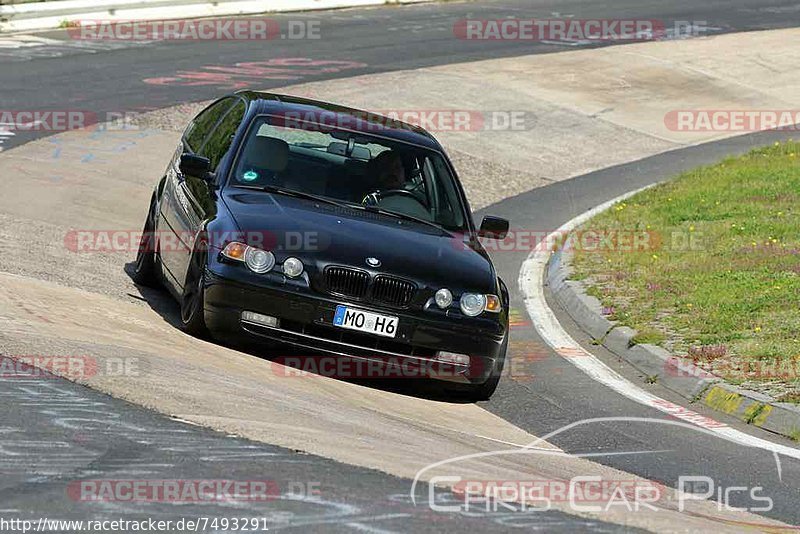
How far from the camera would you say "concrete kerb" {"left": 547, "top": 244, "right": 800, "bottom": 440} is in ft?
29.8

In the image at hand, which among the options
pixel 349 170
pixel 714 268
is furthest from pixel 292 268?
pixel 714 268

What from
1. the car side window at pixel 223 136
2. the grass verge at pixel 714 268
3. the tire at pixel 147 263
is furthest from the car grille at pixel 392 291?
the tire at pixel 147 263

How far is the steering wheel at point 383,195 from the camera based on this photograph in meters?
10.1

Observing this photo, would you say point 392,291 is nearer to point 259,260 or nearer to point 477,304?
point 477,304

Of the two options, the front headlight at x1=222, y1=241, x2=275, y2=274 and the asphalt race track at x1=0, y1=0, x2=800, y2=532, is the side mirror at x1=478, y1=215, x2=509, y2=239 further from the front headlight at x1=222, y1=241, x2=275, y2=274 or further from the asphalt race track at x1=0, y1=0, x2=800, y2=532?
the front headlight at x1=222, y1=241, x2=275, y2=274

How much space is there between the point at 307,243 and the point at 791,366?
11.4 feet

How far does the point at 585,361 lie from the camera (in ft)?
35.9

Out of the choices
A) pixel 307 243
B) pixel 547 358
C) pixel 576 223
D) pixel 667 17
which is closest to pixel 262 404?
pixel 307 243

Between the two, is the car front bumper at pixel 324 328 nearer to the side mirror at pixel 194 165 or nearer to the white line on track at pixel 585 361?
the side mirror at pixel 194 165

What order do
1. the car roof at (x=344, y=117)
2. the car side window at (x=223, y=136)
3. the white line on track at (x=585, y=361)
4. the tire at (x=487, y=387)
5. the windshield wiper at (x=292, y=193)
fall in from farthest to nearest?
the car roof at (x=344, y=117), the car side window at (x=223, y=136), the windshield wiper at (x=292, y=193), the tire at (x=487, y=387), the white line on track at (x=585, y=361)

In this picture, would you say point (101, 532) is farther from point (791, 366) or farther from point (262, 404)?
point (791, 366)

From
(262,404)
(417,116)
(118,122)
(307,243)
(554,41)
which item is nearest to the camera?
(262,404)

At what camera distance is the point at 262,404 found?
736 centimetres

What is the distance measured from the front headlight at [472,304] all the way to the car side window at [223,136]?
2.28 m
